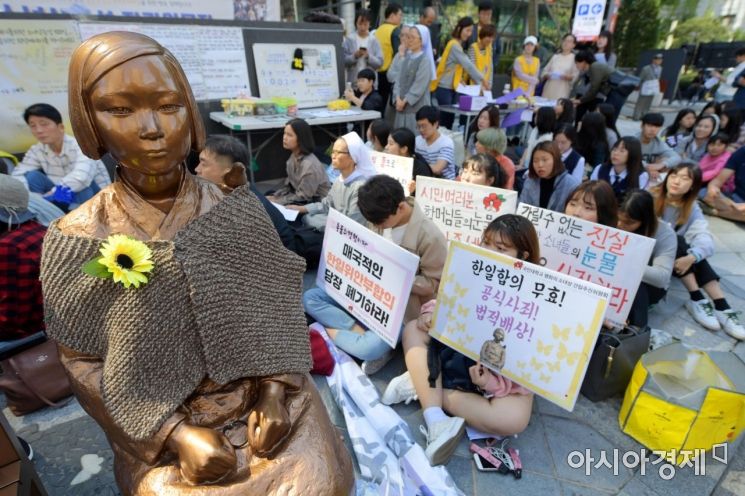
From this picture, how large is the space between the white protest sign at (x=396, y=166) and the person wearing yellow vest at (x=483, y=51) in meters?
4.17

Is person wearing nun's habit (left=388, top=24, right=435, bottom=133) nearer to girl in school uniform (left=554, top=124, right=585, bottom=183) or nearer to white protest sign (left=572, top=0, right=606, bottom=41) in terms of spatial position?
girl in school uniform (left=554, top=124, right=585, bottom=183)

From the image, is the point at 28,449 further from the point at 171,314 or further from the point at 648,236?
the point at 648,236

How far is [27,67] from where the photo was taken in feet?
16.9

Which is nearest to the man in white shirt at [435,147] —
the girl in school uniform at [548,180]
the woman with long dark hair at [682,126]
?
the girl in school uniform at [548,180]

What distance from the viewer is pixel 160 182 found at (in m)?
1.48

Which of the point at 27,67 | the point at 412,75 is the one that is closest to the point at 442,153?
the point at 412,75

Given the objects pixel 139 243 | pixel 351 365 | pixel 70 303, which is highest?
pixel 139 243

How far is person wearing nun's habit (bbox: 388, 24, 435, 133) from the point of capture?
6.58m

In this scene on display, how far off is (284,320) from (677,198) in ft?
13.9

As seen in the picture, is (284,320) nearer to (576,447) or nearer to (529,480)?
(529,480)

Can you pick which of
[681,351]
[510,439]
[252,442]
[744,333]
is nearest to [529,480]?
[510,439]

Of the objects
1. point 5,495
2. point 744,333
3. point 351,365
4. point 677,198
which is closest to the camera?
point 5,495

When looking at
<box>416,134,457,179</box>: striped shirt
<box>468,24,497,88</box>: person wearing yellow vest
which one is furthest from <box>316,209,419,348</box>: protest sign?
<box>468,24,497,88</box>: person wearing yellow vest

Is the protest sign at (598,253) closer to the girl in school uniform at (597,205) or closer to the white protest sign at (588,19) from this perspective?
the girl in school uniform at (597,205)
